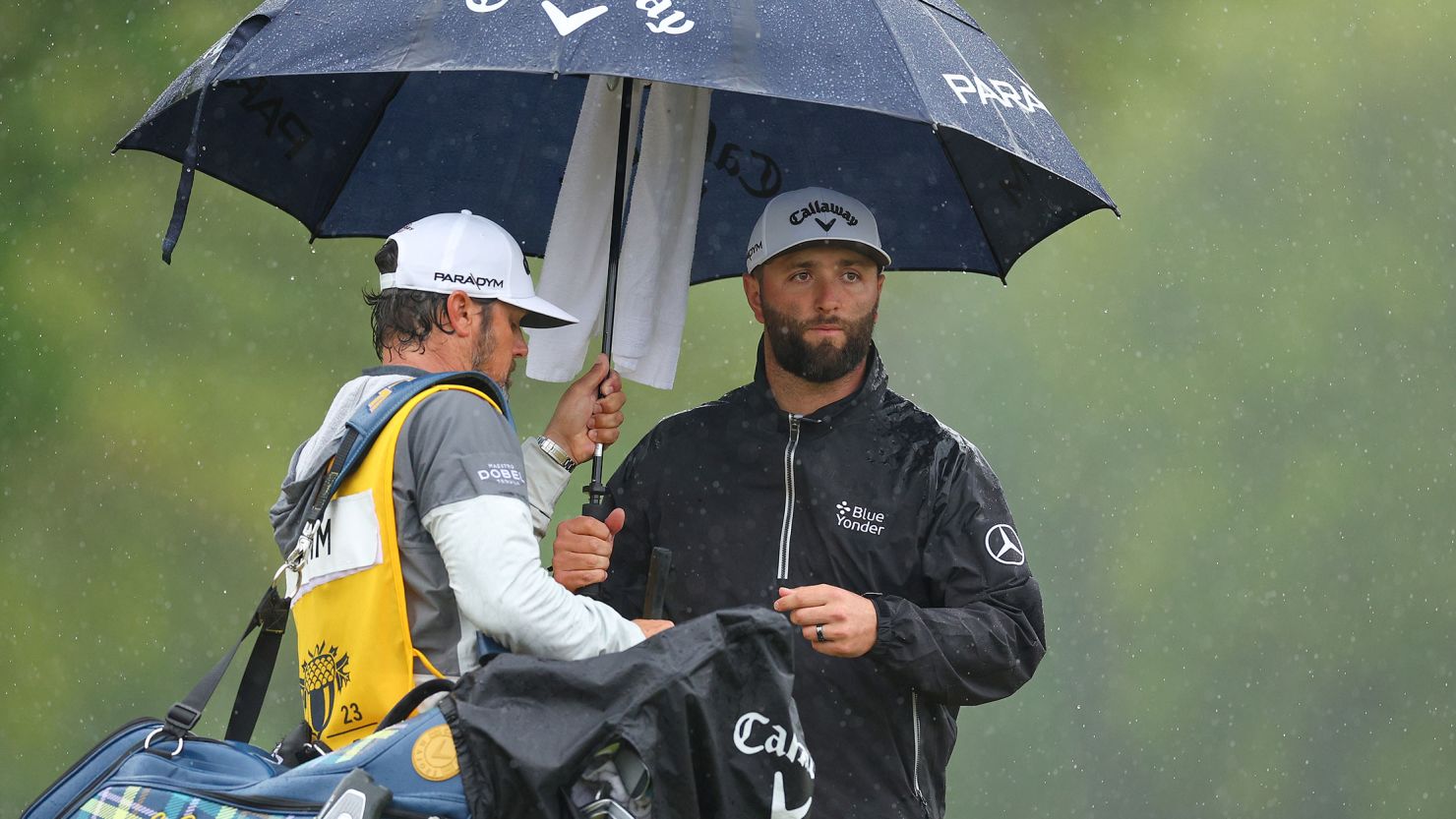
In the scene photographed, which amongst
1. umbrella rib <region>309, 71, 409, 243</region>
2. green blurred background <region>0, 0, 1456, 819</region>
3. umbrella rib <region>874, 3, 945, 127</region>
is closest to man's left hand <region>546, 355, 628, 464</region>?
umbrella rib <region>309, 71, 409, 243</region>

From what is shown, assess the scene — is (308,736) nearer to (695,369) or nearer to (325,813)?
(325,813)

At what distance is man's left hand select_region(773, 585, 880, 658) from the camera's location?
3078 mm

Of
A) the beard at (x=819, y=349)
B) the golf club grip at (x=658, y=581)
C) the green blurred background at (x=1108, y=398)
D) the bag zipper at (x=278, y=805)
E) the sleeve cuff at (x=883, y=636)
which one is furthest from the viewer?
the green blurred background at (x=1108, y=398)

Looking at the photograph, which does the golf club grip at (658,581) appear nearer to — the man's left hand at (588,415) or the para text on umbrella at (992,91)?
the man's left hand at (588,415)

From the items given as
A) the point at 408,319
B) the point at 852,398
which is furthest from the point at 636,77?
the point at 852,398

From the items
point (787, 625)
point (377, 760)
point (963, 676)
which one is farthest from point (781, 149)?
point (377, 760)

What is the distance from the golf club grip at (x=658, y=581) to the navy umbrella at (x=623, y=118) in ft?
0.57

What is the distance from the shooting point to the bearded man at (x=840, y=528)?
3.37 m

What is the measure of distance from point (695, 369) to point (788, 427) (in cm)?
333

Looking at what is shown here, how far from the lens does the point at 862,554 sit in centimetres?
354

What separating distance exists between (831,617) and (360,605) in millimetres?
925

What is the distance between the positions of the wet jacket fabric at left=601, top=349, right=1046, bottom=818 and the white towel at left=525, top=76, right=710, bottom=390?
270 mm

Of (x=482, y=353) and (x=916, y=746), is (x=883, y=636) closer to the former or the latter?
(x=916, y=746)

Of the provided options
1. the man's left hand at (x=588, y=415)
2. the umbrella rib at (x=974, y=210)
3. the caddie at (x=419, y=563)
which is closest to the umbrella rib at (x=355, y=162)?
the man's left hand at (x=588, y=415)
